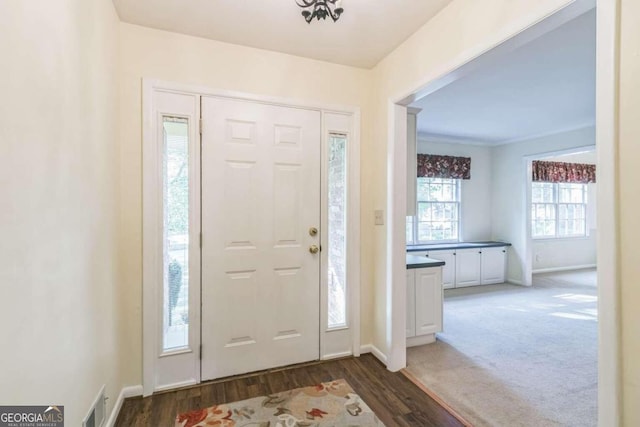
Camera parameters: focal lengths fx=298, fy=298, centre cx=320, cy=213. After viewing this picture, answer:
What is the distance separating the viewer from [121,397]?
1.93 metres

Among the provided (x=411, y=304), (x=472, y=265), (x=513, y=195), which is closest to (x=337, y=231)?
(x=411, y=304)

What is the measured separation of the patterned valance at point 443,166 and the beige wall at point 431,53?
286 centimetres

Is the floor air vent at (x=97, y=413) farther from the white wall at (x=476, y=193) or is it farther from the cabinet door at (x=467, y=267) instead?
the white wall at (x=476, y=193)

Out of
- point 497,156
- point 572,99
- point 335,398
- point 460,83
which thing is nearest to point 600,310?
point 335,398

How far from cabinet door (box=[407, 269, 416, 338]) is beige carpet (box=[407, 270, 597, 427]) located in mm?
176

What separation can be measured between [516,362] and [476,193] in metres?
3.81

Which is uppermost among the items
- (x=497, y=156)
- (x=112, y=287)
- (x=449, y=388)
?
(x=497, y=156)

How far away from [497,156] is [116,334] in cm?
632

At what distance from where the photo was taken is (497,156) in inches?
225

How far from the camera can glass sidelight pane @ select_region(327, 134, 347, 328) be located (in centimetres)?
255

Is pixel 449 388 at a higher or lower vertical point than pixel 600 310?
lower

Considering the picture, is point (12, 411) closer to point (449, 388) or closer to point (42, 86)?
point (42, 86)

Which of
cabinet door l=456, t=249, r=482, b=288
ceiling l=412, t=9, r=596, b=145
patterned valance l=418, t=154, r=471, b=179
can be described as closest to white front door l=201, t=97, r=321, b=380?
ceiling l=412, t=9, r=596, b=145

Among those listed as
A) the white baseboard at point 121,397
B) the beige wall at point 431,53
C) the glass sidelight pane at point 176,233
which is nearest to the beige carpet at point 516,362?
the beige wall at point 431,53
